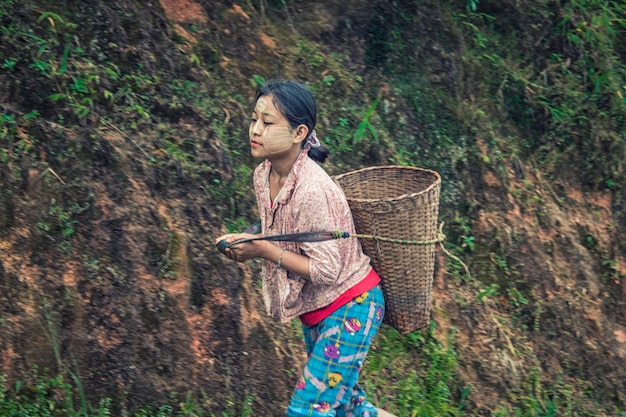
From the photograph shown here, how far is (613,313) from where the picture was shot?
686 cm

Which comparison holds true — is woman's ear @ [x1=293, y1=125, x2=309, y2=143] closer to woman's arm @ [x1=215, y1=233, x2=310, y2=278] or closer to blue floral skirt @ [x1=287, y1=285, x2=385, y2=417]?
woman's arm @ [x1=215, y1=233, x2=310, y2=278]

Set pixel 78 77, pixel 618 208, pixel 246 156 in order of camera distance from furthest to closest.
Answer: pixel 618 208 → pixel 246 156 → pixel 78 77

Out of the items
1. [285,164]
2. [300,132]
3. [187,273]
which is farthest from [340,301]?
[187,273]

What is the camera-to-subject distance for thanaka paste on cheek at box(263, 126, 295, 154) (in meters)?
3.80

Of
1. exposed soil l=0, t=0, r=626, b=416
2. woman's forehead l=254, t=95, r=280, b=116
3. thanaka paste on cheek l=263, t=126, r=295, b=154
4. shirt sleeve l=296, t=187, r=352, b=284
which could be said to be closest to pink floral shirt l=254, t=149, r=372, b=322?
shirt sleeve l=296, t=187, r=352, b=284

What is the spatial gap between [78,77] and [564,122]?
3.90m

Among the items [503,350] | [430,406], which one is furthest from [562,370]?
[430,406]

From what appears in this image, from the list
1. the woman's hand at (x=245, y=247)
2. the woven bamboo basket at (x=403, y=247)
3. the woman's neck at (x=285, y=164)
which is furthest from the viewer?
the woven bamboo basket at (x=403, y=247)

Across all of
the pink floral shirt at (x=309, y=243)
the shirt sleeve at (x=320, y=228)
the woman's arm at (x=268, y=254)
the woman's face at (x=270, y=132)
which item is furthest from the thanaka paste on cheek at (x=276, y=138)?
the woman's arm at (x=268, y=254)

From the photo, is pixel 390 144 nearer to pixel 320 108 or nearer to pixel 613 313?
pixel 320 108

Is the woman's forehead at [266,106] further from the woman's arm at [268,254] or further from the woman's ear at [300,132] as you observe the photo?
the woman's arm at [268,254]

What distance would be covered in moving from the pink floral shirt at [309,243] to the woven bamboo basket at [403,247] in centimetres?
9

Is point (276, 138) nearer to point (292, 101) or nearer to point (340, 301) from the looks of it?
point (292, 101)

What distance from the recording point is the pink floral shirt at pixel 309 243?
3.79 metres
